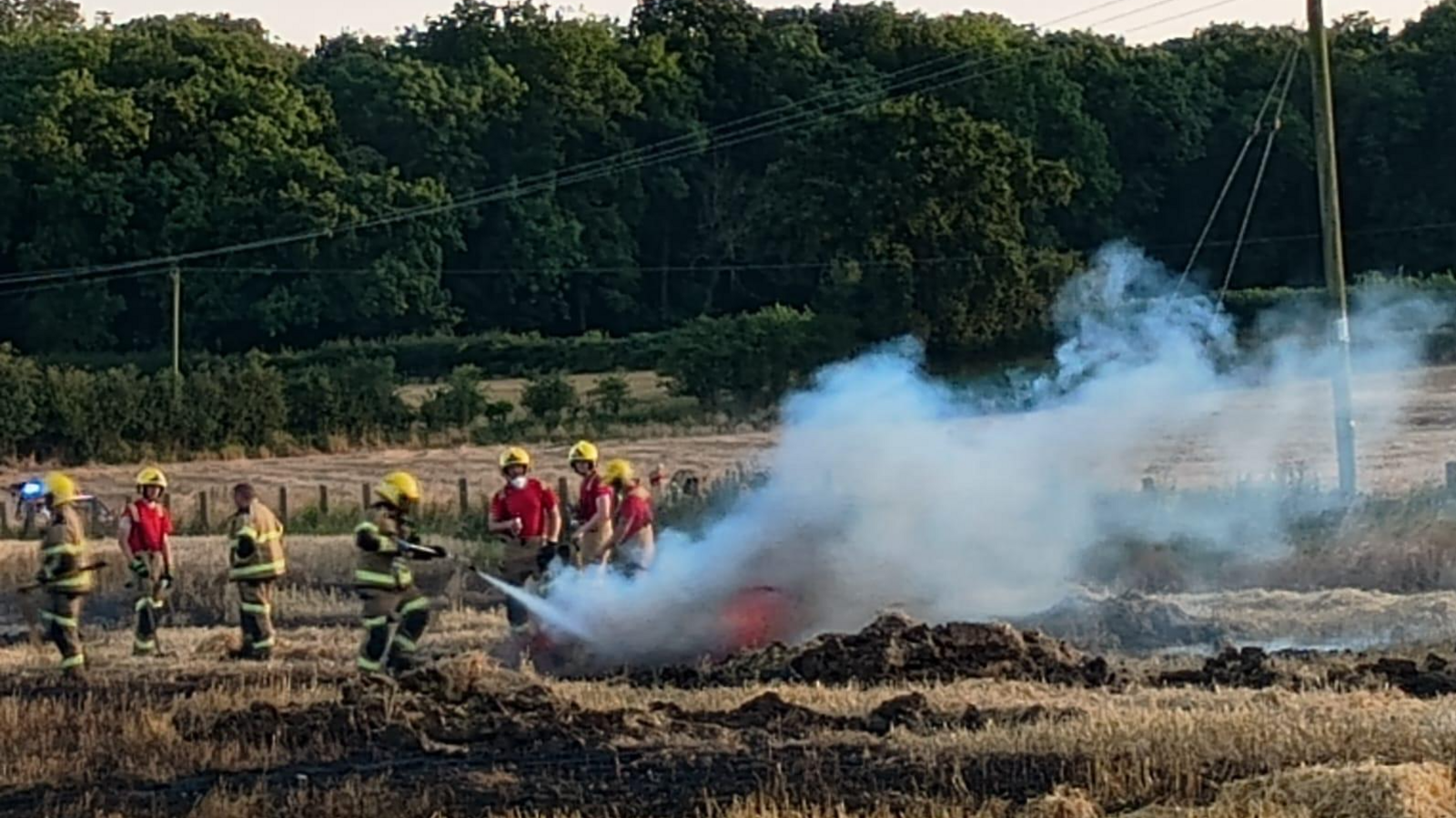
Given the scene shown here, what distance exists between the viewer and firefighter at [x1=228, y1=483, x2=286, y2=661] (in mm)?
18375

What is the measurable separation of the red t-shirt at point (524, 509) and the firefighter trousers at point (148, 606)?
3340 mm

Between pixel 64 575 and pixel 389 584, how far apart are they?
3.14 metres

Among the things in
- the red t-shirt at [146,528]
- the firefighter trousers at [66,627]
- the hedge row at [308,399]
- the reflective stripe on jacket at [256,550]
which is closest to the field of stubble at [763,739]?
the firefighter trousers at [66,627]

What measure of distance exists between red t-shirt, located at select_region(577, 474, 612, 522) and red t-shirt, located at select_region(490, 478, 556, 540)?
356 millimetres

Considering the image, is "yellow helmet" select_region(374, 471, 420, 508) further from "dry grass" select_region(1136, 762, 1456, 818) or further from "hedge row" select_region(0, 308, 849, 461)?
"hedge row" select_region(0, 308, 849, 461)

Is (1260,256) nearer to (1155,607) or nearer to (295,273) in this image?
(295,273)

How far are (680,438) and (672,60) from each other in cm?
3465

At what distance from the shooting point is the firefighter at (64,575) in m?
17.5

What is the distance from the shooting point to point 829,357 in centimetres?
4647

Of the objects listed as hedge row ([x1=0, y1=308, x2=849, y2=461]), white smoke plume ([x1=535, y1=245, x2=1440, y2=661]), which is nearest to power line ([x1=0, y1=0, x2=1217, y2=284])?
hedge row ([x1=0, y1=308, x2=849, y2=461])

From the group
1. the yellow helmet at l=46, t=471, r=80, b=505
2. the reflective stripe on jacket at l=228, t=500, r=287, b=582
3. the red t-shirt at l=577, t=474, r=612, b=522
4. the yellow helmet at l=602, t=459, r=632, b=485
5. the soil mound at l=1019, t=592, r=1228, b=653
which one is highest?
the yellow helmet at l=46, t=471, r=80, b=505

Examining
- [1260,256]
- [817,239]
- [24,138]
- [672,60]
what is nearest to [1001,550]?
[817,239]

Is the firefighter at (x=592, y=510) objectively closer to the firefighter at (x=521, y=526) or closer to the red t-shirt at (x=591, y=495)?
the red t-shirt at (x=591, y=495)

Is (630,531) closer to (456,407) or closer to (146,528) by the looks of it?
(146,528)
